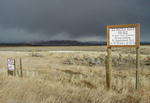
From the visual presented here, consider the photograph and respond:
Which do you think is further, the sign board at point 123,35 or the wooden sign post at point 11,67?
the wooden sign post at point 11,67

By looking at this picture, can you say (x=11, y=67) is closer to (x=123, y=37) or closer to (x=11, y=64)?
(x=11, y=64)

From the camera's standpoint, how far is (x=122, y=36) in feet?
23.6

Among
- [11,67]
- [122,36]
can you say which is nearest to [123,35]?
[122,36]

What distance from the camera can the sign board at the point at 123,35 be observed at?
702 centimetres

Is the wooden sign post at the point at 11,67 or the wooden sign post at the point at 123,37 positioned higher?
the wooden sign post at the point at 123,37

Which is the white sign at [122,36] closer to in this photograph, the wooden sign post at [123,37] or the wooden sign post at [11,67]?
the wooden sign post at [123,37]

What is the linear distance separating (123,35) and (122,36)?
0.05m

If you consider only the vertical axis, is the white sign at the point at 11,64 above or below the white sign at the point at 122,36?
below

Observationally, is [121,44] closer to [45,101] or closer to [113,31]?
[113,31]

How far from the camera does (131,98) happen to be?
18.5 feet

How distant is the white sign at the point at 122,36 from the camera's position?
7.05 meters

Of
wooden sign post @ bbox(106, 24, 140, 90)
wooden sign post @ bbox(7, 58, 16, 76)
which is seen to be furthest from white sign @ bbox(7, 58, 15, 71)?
wooden sign post @ bbox(106, 24, 140, 90)

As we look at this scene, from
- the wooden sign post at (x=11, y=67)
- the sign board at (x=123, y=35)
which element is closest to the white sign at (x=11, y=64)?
the wooden sign post at (x=11, y=67)

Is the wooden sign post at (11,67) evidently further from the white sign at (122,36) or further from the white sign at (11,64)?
the white sign at (122,36)
